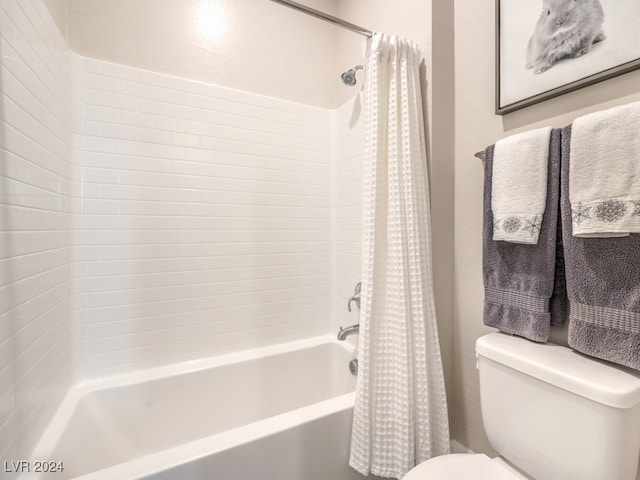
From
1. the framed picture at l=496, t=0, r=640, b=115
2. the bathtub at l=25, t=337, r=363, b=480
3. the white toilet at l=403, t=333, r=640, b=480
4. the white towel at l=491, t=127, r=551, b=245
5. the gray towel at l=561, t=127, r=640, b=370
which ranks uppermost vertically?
the framed picture at l=496, t=0, r=640, b=115

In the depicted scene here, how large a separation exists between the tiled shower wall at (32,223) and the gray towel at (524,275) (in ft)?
4.94

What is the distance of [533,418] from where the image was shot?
2.74ft

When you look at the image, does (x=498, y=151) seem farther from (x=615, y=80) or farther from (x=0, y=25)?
(x=0, y=25)

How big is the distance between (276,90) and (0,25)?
122 centimetres

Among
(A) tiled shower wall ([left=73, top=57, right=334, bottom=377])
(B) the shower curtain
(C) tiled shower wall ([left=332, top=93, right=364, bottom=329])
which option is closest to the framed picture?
(B) the shower curtain

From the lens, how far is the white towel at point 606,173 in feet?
2.29

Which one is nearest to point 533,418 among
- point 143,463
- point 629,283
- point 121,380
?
point 629,283

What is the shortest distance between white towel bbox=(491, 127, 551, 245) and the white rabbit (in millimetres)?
Answer: 267

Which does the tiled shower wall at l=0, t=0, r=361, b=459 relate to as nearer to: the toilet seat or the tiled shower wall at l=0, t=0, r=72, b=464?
the tiled shower wall at l=0, t=0, r=72, b=464

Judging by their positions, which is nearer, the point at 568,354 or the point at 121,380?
the point at 568,354

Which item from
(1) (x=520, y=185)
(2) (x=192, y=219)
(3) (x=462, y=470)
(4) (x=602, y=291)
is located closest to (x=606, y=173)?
(1) (x=520, y=185)

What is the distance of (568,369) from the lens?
784mm

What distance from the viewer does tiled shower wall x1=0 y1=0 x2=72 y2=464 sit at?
31.9 inches

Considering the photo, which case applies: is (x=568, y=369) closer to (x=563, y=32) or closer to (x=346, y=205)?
(x=563, y=32)
